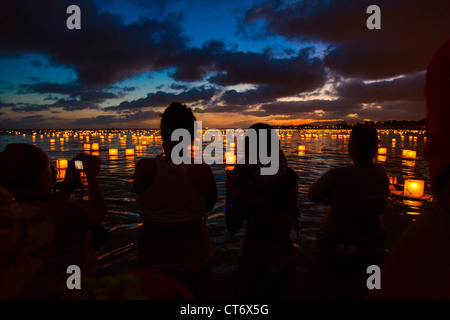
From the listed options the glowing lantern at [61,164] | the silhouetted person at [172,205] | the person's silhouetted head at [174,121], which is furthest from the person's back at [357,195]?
the glowing lantern at [61,164]

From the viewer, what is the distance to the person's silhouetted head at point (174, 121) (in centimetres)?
277

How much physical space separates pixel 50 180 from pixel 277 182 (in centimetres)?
215

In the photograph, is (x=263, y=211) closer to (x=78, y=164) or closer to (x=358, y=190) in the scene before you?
(x=358, y=190)

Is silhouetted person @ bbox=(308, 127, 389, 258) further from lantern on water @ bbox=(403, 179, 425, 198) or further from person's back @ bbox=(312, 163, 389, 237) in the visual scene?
lantern on water @ bbox=(403, 179, 425, 198)

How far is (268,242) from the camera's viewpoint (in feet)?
10.3

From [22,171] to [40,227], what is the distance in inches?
26.2

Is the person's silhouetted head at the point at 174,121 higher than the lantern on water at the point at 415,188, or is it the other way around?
the person's silhouetted head at the point at 174,121

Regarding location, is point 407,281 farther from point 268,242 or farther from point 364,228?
point 364,228

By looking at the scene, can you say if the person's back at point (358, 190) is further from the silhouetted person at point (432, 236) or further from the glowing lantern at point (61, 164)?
the glowing lantern at point (61, 164)

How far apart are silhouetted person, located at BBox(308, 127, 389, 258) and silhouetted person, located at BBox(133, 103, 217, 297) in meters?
1.53

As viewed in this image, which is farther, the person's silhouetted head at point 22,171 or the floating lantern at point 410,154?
the floating lantern at point 410,154

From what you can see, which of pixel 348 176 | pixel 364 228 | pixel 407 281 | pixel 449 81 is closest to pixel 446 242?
pixel 407 281

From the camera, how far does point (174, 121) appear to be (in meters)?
2.77

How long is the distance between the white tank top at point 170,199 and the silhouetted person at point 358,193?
1563 mm
